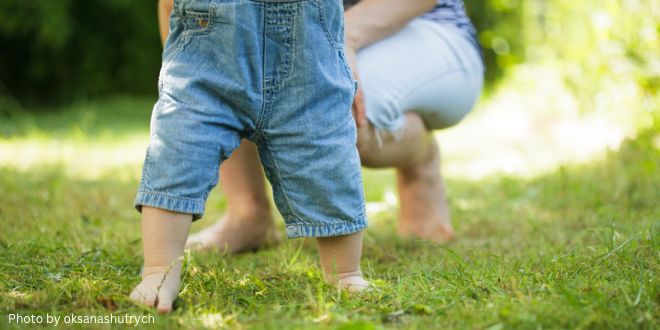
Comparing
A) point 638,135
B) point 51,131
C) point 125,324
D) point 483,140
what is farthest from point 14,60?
point 125,324

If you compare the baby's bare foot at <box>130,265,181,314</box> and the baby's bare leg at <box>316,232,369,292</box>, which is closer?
the baby's bare foot at <box>130,265,181,314</box>

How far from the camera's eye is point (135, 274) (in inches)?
63.1

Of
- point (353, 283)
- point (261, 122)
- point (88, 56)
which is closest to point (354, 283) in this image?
point (353, 283)

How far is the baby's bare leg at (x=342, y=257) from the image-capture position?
1513 mm

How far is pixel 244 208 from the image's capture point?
6.92ft

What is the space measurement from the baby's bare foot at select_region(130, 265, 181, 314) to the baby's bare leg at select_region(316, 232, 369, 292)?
A: 0.33 m

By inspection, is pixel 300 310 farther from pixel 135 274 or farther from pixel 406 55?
pixel 406 55

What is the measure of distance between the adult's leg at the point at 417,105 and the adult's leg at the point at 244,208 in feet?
1.22

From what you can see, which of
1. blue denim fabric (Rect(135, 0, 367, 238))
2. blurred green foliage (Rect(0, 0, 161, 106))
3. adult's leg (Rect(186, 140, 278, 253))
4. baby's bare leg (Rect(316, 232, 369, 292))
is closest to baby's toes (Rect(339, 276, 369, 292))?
baby's bare leg (Rect(316, 232, 369, 292))

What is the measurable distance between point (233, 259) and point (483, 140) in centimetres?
319

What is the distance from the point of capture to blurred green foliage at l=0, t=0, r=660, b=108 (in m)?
3.67

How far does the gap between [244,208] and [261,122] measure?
69cm

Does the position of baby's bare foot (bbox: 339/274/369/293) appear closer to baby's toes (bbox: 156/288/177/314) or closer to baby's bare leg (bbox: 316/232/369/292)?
baby's bare leg (bbox: 316/232/369/292)

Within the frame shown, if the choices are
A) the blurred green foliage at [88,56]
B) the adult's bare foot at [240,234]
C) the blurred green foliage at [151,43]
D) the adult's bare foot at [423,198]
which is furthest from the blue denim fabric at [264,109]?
the blurred green foliage at [88,56]
